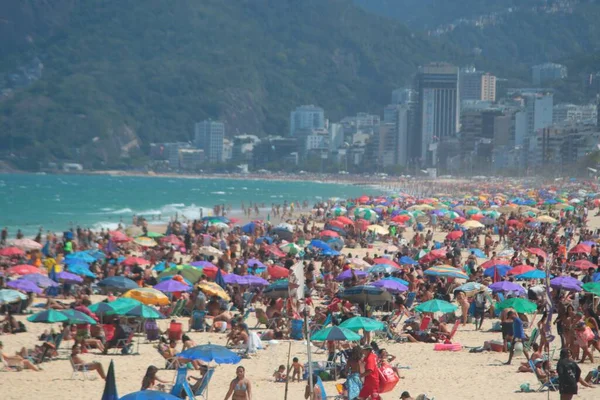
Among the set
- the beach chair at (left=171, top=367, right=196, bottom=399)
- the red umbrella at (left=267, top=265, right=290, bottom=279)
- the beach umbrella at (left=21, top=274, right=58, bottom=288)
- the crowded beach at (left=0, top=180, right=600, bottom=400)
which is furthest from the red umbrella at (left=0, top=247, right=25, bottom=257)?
the beach chair at (left=171, top=367, right=196, bottom=399)

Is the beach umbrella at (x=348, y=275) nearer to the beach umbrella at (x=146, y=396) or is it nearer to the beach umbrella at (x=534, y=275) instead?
the beach umbrella at (x=534, y=275)

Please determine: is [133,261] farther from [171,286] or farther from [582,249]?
[582,249]

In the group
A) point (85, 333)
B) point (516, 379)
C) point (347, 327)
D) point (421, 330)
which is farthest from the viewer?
point (421, 330)

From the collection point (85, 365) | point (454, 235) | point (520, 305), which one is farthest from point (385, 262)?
point (85, 365)

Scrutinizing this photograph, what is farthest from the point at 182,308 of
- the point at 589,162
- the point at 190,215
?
the point at 589,162

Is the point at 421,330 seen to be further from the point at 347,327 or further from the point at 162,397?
the point at 162,397

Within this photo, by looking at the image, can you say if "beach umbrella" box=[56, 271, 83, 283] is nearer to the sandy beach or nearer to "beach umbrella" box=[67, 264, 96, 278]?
"beach umbrella" box=[67, 264, 96, 278]
